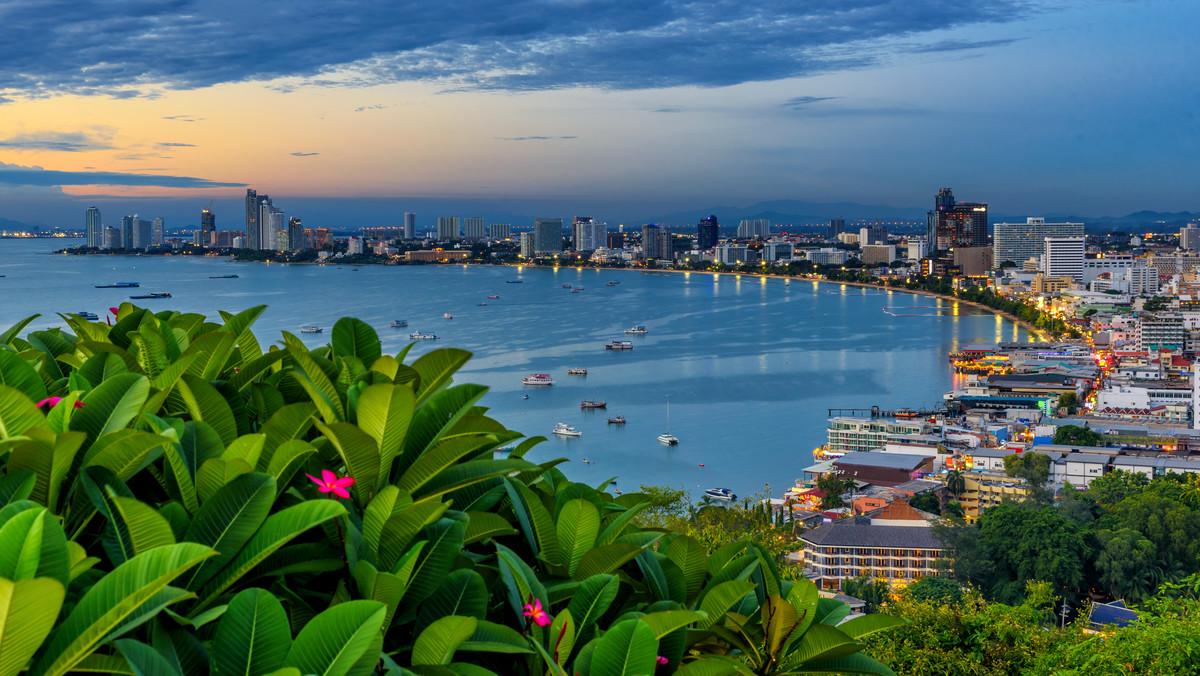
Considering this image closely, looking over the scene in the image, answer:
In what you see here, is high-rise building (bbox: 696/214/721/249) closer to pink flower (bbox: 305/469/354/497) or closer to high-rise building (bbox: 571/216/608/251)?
high-rise building (bbox: 571/216/608/251)

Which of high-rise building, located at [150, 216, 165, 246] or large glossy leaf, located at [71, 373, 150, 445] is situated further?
high-rise building, located at [150, 216, 165, 246]

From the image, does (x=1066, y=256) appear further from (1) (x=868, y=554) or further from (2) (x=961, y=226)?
(1) (x=868, y=554)

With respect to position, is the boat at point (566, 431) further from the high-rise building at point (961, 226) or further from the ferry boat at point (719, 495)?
the high-rise building at point (961, 226)

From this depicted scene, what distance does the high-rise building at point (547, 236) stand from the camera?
4997cm

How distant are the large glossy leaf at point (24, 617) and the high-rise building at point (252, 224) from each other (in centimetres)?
5115

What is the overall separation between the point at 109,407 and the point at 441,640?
0.36m

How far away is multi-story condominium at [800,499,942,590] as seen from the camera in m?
6.77

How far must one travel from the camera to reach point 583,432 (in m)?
10.8

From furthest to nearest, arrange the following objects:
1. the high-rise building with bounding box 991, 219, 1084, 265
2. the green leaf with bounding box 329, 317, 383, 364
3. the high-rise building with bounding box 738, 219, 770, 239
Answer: the high-rise building with bounding box 738, 219, 770, 239 → the high-rise building with bounding box 991, 219, 1084, 265 → the green leaf with bounding box 329, 317, 383, 364

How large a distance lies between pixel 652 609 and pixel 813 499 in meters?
8.06

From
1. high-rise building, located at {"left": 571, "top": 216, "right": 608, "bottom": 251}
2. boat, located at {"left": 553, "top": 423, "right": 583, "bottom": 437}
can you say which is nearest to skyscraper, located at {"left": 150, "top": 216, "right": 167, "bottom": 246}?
high-rise building, located at {"left": 571, "top": 216, "right": 608, "bottom": 251}

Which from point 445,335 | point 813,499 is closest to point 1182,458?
point 813,499

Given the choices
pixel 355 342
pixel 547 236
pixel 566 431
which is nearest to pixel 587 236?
pixel 547 236

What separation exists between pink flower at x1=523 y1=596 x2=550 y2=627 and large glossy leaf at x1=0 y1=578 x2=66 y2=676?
32 cm
